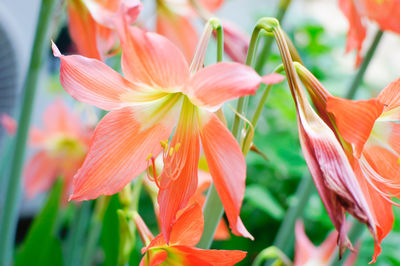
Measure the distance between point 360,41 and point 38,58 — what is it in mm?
319

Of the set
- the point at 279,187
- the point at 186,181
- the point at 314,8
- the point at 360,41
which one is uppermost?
the point at 314,8

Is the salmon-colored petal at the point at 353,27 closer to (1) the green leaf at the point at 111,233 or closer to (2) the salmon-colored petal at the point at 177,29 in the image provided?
(2) the salmon-colored petal at the point at 177,29

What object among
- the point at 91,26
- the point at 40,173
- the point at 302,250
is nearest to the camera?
the point at 91,26

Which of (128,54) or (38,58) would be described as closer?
(128,54)

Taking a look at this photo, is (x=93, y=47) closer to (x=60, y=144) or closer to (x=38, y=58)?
(x=38, y=58)

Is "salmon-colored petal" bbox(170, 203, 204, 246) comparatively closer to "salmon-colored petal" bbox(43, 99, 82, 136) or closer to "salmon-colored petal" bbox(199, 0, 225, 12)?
"salmon-colored petal" bbox(199, 0, 225, 12)

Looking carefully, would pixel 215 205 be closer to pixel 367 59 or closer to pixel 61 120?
pixel 367 59

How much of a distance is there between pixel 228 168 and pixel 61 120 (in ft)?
2.29

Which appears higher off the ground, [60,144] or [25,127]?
[25,127]

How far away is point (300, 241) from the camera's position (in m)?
0.52

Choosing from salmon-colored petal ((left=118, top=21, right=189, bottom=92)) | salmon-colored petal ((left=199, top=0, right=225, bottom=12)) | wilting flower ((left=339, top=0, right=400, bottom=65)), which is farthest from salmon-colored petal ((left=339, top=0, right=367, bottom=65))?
salmon-colored petal ((left=118, top=21, right=189, bottom=92))

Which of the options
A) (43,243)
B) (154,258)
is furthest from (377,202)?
(43,243)

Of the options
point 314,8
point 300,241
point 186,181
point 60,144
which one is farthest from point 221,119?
point 314,8

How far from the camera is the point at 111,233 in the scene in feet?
1.57
